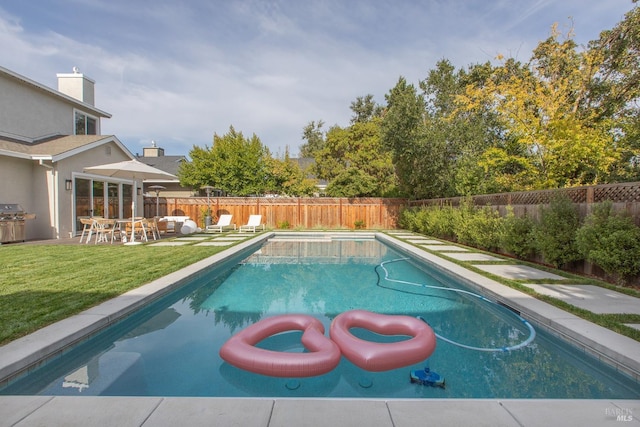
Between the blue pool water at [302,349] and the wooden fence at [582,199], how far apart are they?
3.12m

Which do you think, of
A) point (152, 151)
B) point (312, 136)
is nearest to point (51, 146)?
point (152, 151)

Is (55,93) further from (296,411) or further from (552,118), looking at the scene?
(552,118)

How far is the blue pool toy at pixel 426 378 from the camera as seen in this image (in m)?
2.81

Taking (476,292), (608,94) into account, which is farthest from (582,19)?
(476,292)

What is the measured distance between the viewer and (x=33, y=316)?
3.57 m

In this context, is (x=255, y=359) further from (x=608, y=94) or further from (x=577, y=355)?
(x=608, y=94)

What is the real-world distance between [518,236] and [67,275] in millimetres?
9701

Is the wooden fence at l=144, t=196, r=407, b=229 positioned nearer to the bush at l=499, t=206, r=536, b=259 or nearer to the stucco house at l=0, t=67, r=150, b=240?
the stucco house at l=0, t=67, r=150, b=240

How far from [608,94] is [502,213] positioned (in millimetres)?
9660

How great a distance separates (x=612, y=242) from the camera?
536cm

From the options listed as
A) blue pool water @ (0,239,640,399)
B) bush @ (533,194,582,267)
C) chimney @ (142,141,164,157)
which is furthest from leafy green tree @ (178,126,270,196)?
bush @ (533,194,582,267)

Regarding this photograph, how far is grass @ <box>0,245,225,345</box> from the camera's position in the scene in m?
3.68

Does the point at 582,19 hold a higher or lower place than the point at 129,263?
higher

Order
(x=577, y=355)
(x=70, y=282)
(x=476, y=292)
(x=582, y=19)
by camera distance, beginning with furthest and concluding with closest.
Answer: (x=582, y=19) < (x=476, y=292) < (x=70, y=282) < (x=577, y=355)
